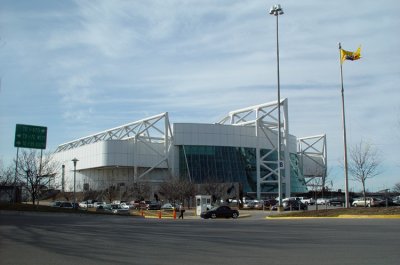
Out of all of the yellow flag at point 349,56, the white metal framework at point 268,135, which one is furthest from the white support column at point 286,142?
the yellow flag at point 349,56

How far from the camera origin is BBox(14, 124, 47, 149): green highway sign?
4366 centimetres

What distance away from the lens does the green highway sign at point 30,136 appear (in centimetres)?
4366

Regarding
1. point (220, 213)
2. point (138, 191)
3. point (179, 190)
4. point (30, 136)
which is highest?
point (30, 136)

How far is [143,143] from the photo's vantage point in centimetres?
10112

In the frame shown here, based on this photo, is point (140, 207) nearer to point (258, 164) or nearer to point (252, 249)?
point (258, 164)

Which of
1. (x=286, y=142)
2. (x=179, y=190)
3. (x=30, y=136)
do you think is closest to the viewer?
(x=30, y=136)

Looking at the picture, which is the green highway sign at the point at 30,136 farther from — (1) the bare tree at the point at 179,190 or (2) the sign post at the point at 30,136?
(1) the bare tree at the point at 179,190

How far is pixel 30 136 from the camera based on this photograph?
44188 millimetres

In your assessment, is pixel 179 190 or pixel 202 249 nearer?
pixel 202 249

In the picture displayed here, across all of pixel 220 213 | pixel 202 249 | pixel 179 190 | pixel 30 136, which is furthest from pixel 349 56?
pixel 179 190

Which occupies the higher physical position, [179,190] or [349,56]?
[349,56]

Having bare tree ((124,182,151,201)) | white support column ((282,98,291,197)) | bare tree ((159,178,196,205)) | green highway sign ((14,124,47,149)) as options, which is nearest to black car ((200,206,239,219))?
green highway sign ((14,124,47,149))

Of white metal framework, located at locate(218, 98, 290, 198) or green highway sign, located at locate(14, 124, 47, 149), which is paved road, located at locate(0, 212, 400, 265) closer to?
green highway sign, located at locate(14, 124, 47, 149)

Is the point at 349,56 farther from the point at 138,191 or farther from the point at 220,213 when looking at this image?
the point at 138,191
